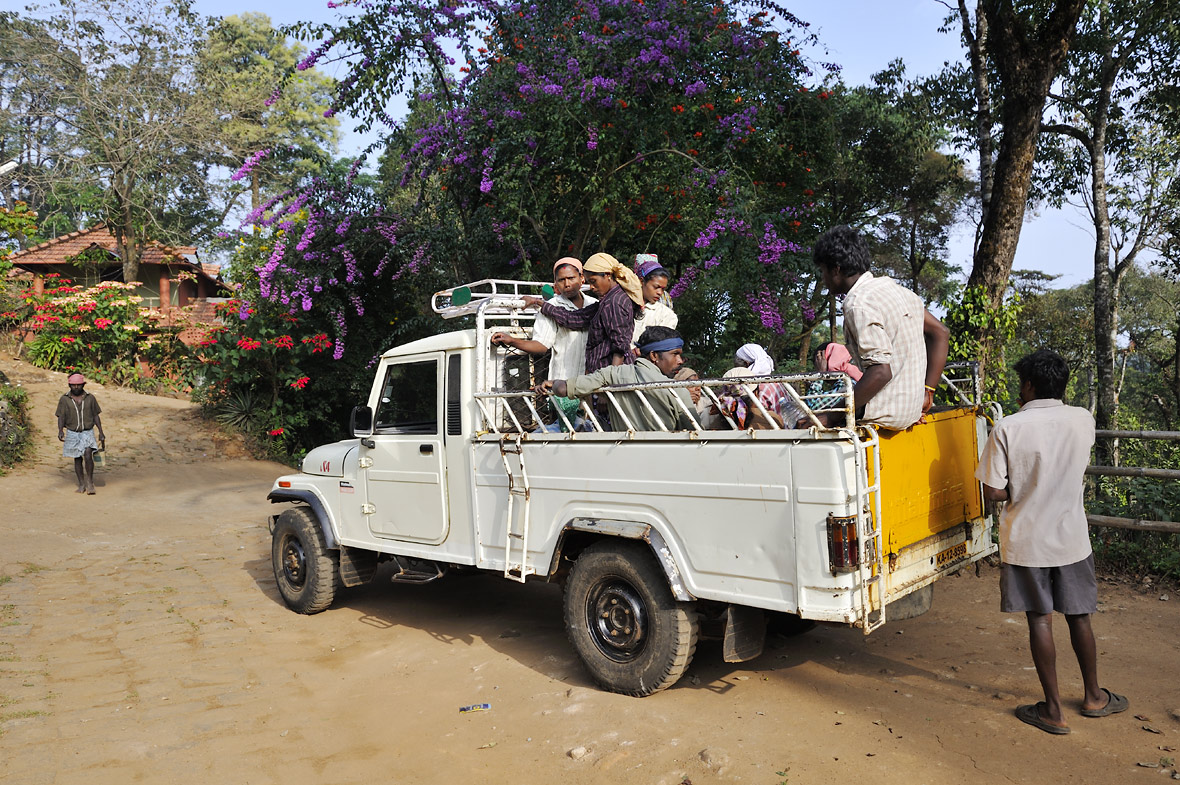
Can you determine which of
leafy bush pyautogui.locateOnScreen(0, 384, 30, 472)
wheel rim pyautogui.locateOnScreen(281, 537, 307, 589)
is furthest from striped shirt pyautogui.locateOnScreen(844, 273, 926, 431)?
leafy bush pyautogui.locateOnScreen(0, 384, 30, 472)

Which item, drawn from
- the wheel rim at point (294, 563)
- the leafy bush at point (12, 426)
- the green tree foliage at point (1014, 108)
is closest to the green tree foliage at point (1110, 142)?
the green tree foliage at point (1014, 108)

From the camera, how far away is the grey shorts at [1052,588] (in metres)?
3.79

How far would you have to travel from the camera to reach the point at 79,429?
456 inches

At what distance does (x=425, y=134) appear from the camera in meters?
11.1

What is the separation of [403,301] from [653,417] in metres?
12.0

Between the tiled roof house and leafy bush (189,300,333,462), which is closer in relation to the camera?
leafy bush (189,300,333,462)

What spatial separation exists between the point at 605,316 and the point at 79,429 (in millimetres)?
9990

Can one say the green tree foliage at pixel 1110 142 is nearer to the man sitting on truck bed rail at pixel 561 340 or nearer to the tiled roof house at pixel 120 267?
the man sitting on truck bed rail at pixel 561 340

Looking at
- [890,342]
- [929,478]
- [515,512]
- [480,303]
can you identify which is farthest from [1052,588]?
[480,303]

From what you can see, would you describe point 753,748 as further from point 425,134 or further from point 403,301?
point 403,301

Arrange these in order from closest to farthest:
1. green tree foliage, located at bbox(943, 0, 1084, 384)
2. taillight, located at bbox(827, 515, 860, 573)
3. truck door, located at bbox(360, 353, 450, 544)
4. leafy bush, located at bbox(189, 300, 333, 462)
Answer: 1. taillight, located at bbox(827, 515, 860, 573)
2. truck door, located at bbox(360, 353, 450, 544)
3. green tree foliage, located at bbox(943, 0, 1084, 384)
4. leafy bush, located at bbox(189, 300, 333, 462)

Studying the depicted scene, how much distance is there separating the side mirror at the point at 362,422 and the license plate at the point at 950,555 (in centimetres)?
383

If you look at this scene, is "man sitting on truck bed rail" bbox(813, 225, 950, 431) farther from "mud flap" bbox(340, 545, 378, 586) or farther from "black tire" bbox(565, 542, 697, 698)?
"mud flap" bbox(340, 545, 378, 586)

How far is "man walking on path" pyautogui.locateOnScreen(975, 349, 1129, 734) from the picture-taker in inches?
150
